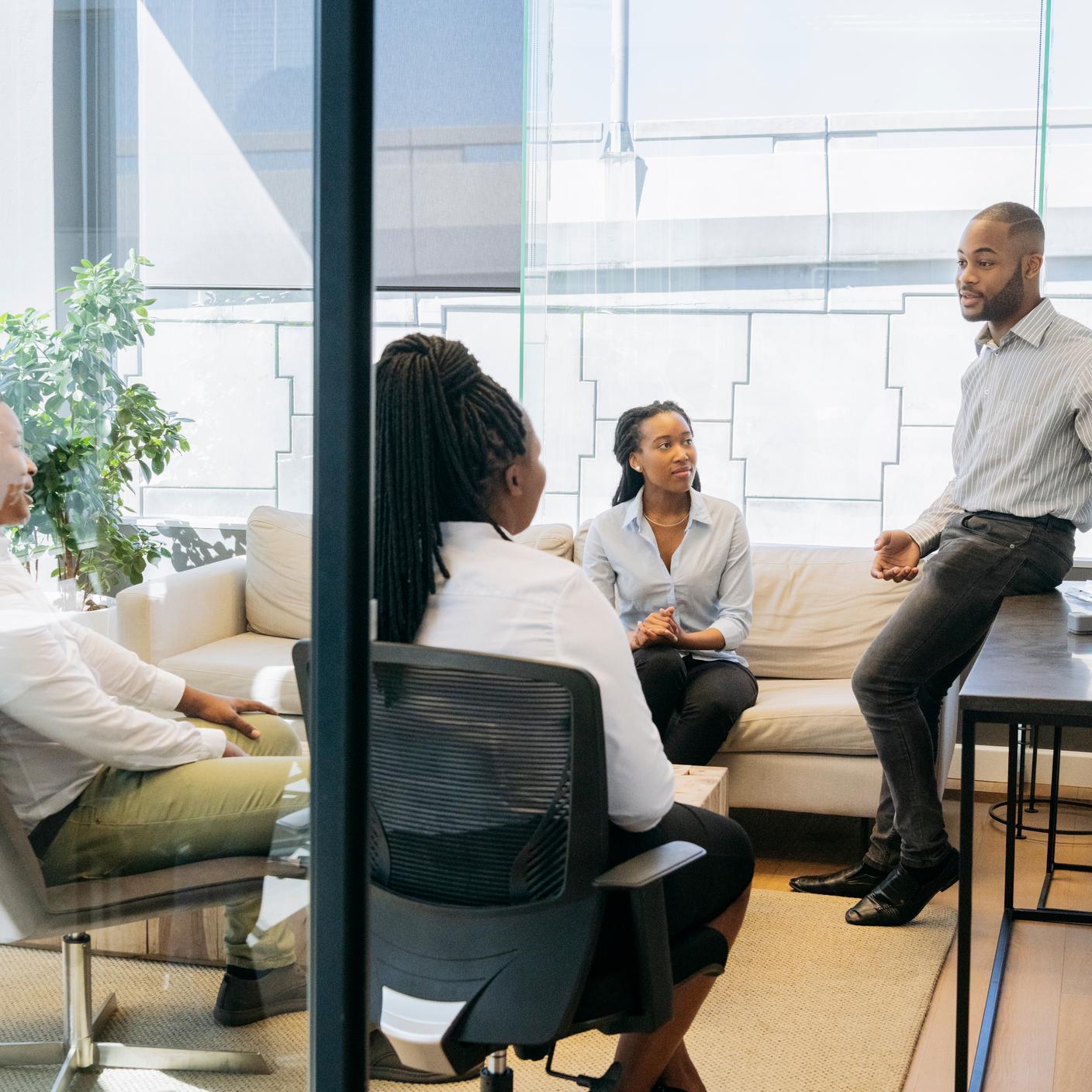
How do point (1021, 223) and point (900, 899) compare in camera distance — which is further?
point (900, 899)

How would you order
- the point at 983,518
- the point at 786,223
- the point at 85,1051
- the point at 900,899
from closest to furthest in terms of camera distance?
the point at 85,1051, the point at 983,518, the point at 900,899, the point at 786,223

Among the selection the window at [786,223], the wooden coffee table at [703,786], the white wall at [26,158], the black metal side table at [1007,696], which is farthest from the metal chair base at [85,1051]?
the window at [786,223]

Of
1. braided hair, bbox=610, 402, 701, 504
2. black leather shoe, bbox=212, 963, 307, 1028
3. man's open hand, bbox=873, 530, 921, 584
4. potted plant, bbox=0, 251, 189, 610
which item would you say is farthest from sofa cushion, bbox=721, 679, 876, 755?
potted plant, bbox=0, 251, 189, 610

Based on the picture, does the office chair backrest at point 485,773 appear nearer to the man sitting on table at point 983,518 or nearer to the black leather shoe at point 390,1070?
the black leather shoe at point 390,1070

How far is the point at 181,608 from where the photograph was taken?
3.16 feet

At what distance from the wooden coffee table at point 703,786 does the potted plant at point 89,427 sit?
5.90 feet

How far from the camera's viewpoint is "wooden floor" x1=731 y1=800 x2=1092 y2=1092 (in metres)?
2.17

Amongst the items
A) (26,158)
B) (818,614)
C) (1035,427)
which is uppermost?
(26,158)

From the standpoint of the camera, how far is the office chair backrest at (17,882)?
927 mm

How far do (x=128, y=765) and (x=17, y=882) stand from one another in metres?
0.12

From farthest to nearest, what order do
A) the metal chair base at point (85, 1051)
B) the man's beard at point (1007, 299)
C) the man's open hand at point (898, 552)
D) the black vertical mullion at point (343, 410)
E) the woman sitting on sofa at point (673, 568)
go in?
the woman sitting on sofa at point (673, 568) → the man's open hand at point (898, 552) → the man's beard at point (1007, 299) → the metal chair base at point (85, 1051) → the black vertical mullion at point (343, 410)

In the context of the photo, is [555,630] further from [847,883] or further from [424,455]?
[847,883]

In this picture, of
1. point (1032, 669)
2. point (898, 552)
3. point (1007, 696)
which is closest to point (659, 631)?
point (898, 552)

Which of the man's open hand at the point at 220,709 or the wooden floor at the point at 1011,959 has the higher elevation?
the man's open hand at the point at 220,709
